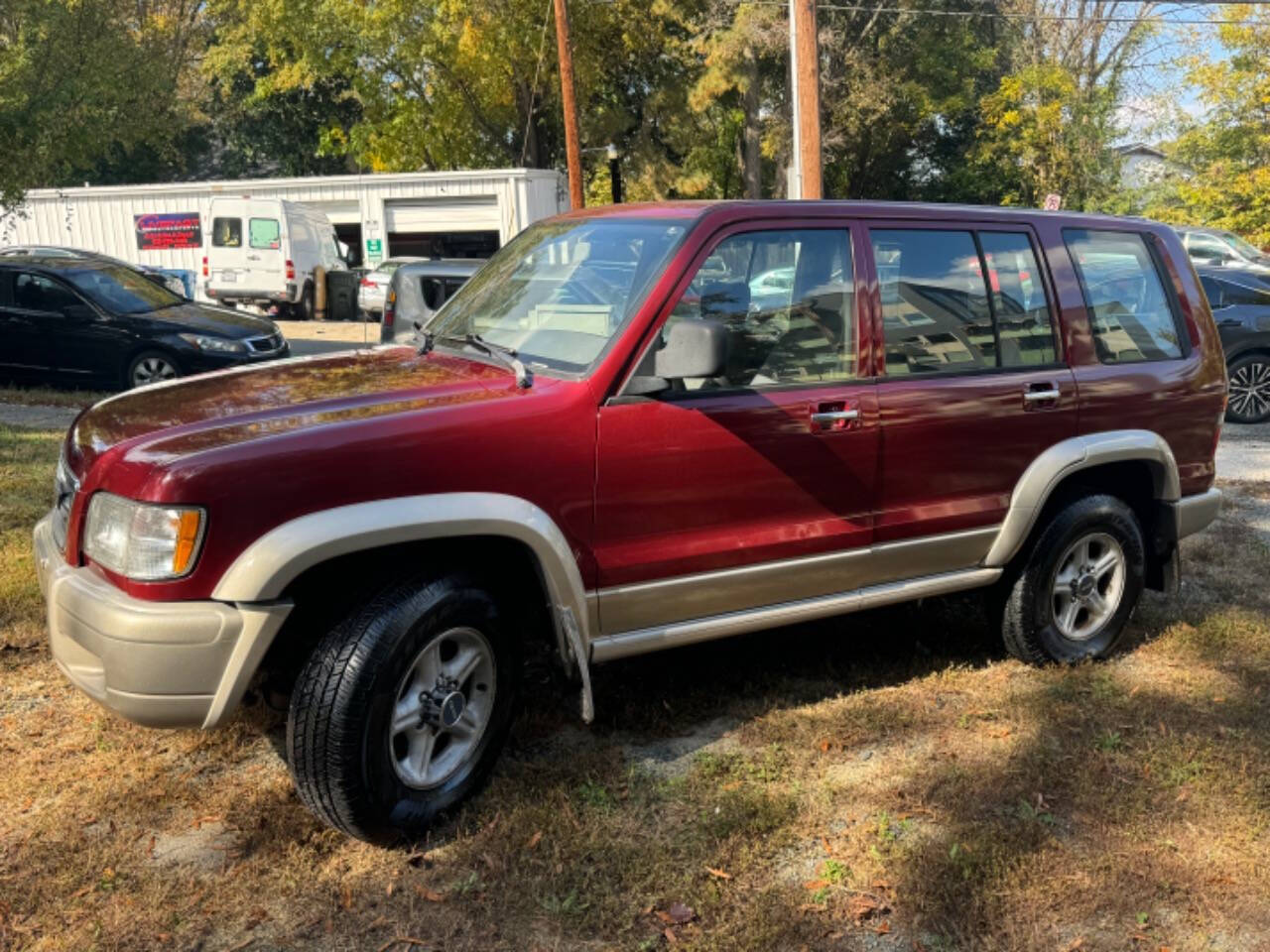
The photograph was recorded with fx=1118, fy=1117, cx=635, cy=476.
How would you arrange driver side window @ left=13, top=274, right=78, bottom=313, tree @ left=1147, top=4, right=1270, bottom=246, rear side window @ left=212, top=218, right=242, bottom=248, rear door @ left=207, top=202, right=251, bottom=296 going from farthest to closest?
tree @ left=1147, top=4, right=1270, bottom=246, rear side window @ left=212, top=218, right=242, bottom=248, rear door @ left=207, top=202, right=251, bottom=296, driver side window @ left=13, top=274, right=78, bottom=313

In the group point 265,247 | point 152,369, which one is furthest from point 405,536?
point 265,247

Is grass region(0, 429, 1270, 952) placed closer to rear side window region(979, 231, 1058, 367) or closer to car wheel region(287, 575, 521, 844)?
car wheel region(287, 575, 521, 844)

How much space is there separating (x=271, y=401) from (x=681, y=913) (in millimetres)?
1918

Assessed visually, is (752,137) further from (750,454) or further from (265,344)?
(750,454)

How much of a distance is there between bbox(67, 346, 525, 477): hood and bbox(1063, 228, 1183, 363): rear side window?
8.14 ft

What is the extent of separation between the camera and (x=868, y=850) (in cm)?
326

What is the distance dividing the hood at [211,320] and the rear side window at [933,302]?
9235mm

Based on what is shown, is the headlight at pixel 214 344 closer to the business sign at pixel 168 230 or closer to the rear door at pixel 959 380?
the rear door at pixel 959 380

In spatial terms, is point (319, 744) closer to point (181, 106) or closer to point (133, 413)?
point (133, 413)

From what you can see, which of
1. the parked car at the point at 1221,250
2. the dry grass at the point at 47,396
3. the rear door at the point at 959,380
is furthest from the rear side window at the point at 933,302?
the parked car at the point at 1221,250

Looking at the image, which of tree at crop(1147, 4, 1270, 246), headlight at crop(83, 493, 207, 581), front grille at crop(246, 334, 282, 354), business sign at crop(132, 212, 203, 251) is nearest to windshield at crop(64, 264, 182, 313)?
front grille at crop(246, 334, 282, 354)

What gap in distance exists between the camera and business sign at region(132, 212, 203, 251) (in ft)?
96.5

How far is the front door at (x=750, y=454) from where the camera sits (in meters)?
3.49

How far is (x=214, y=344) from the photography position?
11531 millimetres
